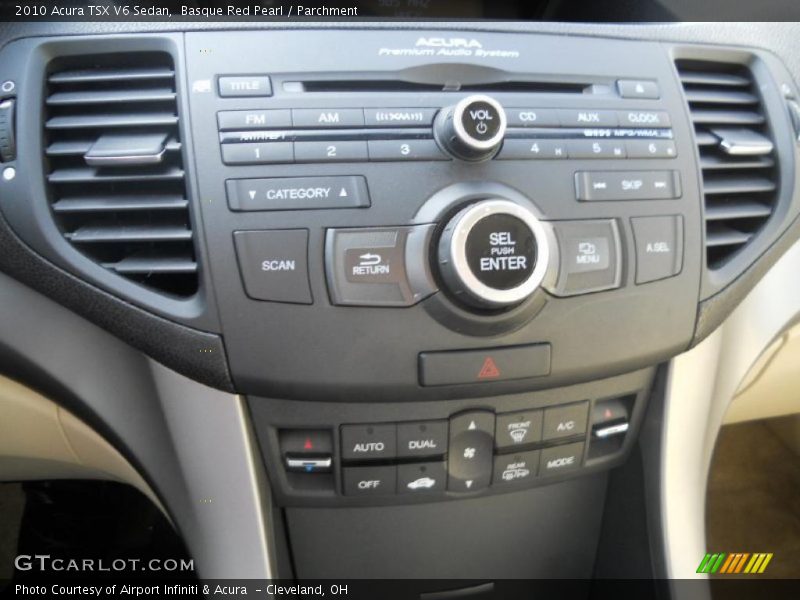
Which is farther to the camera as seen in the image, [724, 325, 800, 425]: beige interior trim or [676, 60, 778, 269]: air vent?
[724, 325, 800, 425]: beige interior trim

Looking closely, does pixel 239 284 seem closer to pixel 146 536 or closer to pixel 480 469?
pixel 480 469

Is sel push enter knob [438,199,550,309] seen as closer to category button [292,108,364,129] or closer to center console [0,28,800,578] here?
center console [0,28,800,578]

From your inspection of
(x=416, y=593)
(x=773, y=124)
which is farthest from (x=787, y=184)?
(x=416, y=593)

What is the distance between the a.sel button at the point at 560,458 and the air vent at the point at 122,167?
0.36 m

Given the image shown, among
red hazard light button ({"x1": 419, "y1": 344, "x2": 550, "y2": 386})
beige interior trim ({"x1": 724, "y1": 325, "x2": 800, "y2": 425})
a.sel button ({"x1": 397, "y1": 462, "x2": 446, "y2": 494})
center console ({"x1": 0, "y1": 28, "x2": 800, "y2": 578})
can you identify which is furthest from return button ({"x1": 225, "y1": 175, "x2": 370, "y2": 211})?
beige interior trim ({"x1": 724, "y1": 325, "x2": 800, "y2": 425})

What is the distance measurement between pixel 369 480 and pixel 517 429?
144 mm

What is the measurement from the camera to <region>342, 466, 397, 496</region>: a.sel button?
654 millimetres

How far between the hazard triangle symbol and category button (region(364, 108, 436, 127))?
0.21m

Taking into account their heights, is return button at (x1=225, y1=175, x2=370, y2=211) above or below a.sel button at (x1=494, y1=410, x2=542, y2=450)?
above

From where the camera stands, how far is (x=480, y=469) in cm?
67

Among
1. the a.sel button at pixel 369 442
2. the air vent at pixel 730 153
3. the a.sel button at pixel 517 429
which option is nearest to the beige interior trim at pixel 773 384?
the air vent at pixel 730 153

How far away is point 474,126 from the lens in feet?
1.88

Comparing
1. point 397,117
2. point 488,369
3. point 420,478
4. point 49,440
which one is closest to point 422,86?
point 397,117

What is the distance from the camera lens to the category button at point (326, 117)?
59cm
